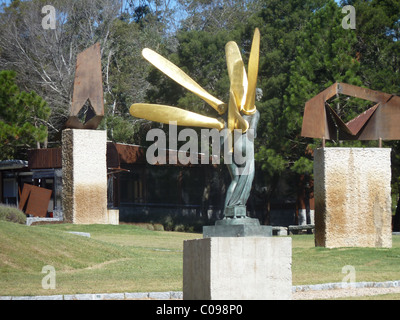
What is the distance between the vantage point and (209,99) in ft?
34.5

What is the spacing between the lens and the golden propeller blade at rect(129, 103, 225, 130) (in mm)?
10266

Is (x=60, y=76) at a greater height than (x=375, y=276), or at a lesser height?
greater

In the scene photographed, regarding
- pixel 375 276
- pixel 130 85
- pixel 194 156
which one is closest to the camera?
pixel 375 276

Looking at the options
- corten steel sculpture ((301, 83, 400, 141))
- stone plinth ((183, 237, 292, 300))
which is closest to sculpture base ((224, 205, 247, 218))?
stone plinth ((183, 237, 292, 300))

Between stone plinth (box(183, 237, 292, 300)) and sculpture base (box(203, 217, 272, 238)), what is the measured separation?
323mm

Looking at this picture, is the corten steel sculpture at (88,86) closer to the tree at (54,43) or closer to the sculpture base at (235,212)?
the tree at (54,43)

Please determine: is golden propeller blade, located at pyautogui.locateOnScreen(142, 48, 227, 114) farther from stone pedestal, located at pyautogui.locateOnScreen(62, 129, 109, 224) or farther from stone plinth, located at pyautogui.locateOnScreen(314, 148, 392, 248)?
stone pedestal, located at pyautogui.locateOnScreen(62, 129, 109, 224)

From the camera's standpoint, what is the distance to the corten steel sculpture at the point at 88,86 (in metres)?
24.8

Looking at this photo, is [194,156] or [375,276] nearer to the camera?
[375,276]

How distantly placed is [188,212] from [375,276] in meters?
24.0

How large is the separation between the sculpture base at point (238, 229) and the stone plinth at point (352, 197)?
326 inches

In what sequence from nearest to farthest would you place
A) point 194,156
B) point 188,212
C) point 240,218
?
point 240,218, point 194,156, point 188,212
